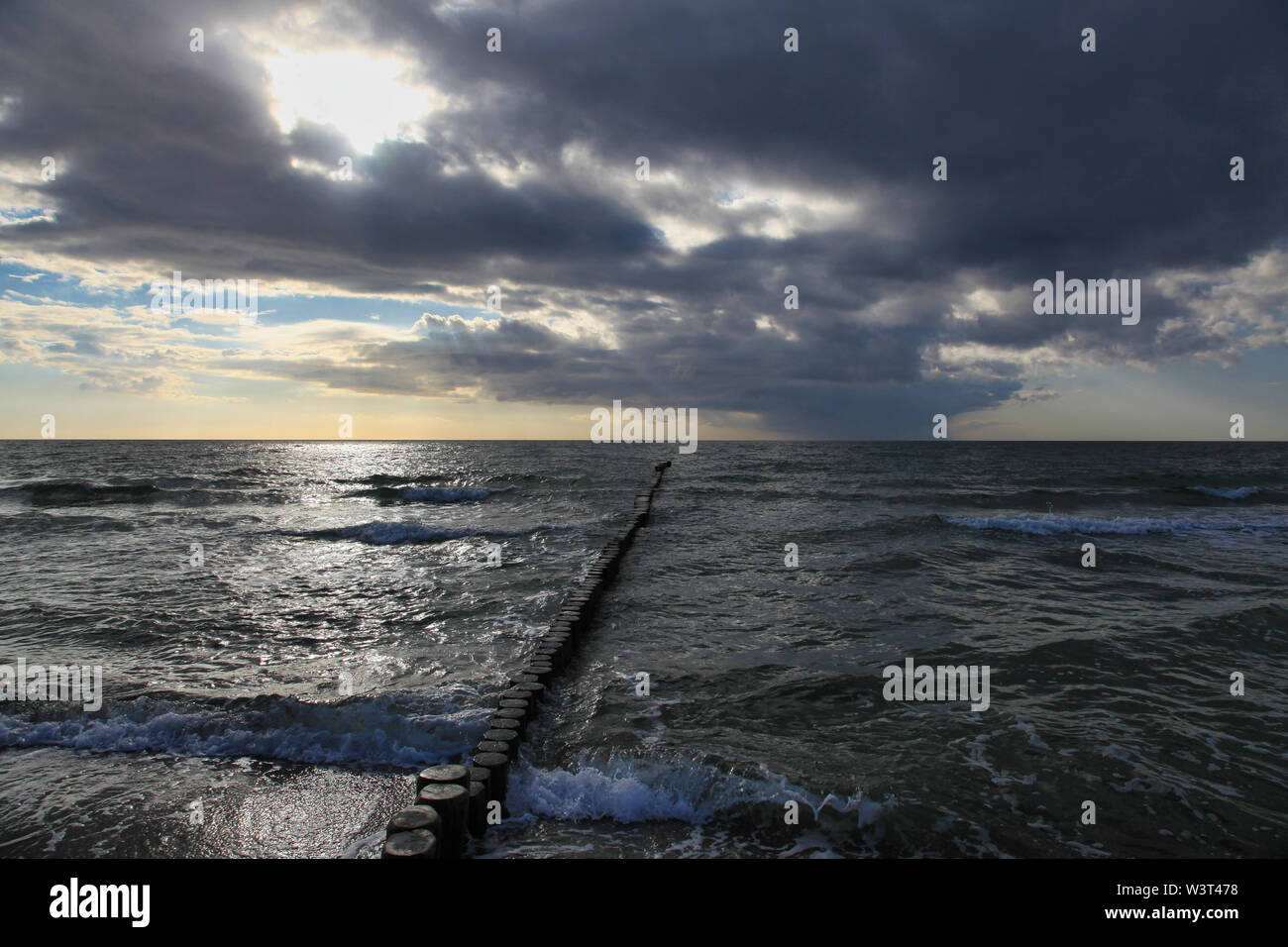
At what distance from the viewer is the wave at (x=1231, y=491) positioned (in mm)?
38750

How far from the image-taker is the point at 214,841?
5270 mm

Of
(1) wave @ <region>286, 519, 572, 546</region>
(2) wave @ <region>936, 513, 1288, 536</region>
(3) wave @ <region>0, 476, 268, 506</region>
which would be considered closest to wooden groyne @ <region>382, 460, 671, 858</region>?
(1) wave @ <region>286, 519, 572, 546</region>

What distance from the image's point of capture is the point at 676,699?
8.16 meters

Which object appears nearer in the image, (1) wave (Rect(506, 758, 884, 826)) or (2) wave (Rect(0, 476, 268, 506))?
(1) wave (Rect(506, 758, 884, 826))

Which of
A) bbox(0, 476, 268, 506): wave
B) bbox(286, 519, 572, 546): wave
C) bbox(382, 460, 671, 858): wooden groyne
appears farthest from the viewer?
bbox(0, 476, 268, 506): wave

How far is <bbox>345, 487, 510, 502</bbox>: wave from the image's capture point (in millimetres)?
38750

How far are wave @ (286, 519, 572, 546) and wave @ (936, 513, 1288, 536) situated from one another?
16.1 m

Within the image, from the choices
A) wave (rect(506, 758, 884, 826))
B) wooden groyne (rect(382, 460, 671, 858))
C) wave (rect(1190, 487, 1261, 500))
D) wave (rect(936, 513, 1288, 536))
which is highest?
wave (rect(1190, 487, 1261, 500))

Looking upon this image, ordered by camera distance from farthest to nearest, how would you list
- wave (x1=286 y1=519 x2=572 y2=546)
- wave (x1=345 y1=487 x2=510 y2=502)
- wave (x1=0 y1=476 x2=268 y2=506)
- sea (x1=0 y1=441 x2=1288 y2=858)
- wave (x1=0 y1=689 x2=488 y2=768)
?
wave (x1=345 y1=487 x2=510 y2=502), wave (x1=0 y1=476 x2=268 y2=506), wave (x1=286 y1=519 x2=572 y2=546), wave (x1=0 y1=689 x2=488 y2=768), sea (x1=0 y1=441 x2=1288 y2=858)

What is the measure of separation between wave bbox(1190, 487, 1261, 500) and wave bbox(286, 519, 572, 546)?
40817 millimetres

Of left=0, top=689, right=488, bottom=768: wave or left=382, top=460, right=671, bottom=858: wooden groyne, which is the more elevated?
left=382, top=460, right=671, bottom=858: wooden groyne

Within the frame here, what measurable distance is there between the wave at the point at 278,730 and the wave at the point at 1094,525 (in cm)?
2213

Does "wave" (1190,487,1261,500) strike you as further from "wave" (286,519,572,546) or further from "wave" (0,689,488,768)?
"wave" (0,689,488,768)
